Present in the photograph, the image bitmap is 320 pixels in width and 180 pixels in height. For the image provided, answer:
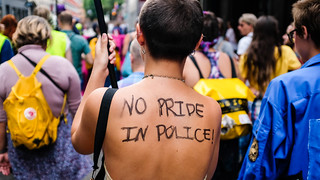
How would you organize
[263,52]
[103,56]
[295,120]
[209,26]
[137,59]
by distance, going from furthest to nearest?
[263,52] < [209,26] < [137,59] < [295,120] < [103,56]

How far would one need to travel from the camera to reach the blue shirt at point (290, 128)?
6.95 feet

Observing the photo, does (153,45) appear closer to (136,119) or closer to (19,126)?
(136,119)

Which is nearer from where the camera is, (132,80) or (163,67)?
(163,67)

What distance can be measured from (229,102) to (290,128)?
A: 4.34 ft

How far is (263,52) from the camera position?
14.5 ft

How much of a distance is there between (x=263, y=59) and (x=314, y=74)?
7.51 ft

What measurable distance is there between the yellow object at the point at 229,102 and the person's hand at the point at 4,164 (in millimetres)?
1811

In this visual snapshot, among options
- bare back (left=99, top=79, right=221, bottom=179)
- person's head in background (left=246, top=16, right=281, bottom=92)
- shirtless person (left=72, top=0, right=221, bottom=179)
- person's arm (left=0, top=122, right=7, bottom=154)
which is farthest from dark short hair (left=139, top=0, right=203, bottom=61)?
person's head in background (left=246, top=16, right=281, bottom=92)

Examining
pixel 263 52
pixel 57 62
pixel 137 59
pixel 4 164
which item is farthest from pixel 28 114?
pixel 263 52

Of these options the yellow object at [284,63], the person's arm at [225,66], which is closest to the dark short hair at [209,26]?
the person's arm at [225,66]

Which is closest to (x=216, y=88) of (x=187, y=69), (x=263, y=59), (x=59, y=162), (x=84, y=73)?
(x=187, y=69)

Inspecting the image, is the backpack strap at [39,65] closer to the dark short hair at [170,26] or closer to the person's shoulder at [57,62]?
the person's shoulder at [57,62]

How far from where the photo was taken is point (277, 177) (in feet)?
7.58

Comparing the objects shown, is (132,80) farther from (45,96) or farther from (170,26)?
(170,26)
